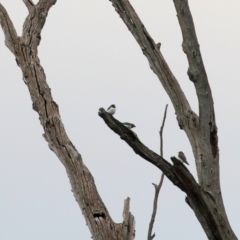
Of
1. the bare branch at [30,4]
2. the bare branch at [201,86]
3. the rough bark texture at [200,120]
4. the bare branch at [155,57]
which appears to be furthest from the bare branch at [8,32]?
the bare branch at [201,86]

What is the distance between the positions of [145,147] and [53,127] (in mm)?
2522

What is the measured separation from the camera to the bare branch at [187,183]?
129 inches

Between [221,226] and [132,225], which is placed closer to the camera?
[221,226]

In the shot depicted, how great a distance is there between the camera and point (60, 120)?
584 centimetres

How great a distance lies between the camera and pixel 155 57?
4.18 metres

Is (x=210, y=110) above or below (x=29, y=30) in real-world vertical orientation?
below

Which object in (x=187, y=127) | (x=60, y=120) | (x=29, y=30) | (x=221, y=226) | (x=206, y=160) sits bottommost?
(x=221, y=226)

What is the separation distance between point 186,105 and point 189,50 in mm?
389

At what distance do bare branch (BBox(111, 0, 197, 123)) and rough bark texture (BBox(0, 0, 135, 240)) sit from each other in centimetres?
153

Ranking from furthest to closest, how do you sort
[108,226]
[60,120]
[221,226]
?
[60,120] → [108,226] → [221,226]

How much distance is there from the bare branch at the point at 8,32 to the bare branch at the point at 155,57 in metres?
2.37

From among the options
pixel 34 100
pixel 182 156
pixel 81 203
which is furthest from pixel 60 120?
pixel 182 156

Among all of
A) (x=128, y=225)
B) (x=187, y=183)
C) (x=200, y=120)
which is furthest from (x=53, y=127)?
(x=187, y=183)

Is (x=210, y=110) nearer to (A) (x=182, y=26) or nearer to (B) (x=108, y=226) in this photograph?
(A) (x=182, y=26)
